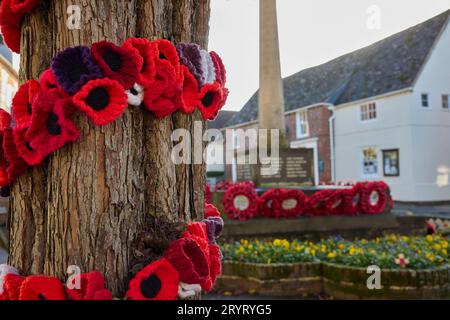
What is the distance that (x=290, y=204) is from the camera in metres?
8.22

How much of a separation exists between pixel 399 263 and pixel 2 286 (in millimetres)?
4005

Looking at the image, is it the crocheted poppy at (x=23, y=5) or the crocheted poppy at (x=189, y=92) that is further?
the crocheted poppy at (x=189, y=92)

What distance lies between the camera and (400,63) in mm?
21156

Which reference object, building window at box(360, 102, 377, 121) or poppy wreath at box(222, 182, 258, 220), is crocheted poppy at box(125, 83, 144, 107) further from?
building window at box(360, 102, 377, 121)

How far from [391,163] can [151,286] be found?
66.6 ft

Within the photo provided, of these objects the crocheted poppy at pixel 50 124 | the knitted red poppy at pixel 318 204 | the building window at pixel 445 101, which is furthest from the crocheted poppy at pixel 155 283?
the building window at pixel 445 101

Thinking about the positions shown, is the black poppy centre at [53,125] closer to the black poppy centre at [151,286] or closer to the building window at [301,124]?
the black poppy centre at [151,286]

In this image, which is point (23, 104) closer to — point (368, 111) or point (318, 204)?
point (318, 204)

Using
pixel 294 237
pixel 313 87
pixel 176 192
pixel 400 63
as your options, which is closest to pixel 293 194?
pixel 294 237

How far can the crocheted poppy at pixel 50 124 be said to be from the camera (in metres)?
1.40

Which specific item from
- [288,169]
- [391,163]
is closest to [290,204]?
[288,169]

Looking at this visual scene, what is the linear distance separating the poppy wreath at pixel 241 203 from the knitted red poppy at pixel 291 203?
0.47 metres

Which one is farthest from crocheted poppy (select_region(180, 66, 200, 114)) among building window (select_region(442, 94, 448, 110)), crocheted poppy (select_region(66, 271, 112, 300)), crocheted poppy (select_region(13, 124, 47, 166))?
building window (select_region(442, 94, 448, 110))

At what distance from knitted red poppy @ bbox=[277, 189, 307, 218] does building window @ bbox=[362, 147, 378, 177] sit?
14019 mm
